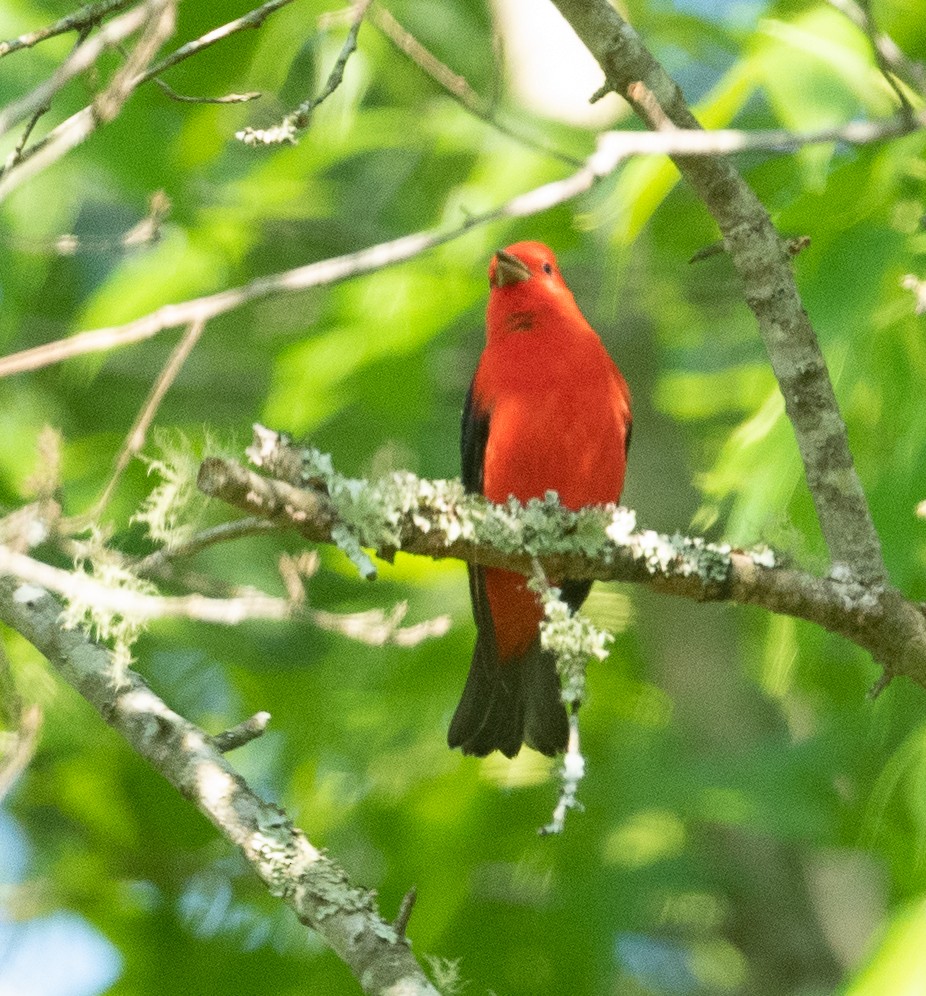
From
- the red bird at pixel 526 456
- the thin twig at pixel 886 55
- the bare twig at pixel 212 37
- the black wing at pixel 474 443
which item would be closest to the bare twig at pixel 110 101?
the bare twig at pixel 212 37

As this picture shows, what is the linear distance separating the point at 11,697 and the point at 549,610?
117cm

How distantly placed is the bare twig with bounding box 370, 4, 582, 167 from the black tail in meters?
2.42

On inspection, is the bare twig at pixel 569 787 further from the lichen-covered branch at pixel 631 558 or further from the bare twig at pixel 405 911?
the lichen-covered branch at pixel 631 558

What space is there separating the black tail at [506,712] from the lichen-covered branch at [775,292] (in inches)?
76.3

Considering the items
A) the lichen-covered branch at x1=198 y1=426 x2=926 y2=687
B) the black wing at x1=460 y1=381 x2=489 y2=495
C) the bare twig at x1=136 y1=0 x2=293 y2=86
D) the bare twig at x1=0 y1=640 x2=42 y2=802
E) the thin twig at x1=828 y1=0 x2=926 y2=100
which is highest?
the black wing at x1=460 y1=381 x2=489 y2=495

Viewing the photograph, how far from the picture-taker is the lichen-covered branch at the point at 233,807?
2.73 metres

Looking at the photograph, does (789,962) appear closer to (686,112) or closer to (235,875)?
(235,875)

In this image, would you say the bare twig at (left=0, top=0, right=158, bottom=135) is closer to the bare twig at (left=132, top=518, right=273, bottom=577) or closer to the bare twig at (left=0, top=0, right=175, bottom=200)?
the bare twig at (left=0, top=0, right=175, bottom=200)

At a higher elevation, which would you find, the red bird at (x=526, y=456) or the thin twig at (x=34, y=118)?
the red bird at (x=526, y=456)

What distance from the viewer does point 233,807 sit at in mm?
2969

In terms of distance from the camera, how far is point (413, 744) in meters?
5.80

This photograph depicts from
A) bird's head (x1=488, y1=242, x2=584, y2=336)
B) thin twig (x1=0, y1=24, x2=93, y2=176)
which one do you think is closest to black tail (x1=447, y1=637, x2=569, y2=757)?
bird's head (x1=488, y1=242, x2=584, y2=336)

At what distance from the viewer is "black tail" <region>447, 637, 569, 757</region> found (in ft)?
15.8

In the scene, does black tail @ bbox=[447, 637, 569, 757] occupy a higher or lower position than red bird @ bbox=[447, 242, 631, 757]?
lower
